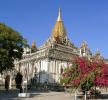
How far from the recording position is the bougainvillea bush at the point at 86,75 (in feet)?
109

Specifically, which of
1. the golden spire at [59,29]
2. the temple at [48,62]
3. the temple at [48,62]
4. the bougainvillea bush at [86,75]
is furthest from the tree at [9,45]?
the golden spire at [59,29]

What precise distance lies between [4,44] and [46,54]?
20.2 meters

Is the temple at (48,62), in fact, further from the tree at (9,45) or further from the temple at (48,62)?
the tree at (9,45)

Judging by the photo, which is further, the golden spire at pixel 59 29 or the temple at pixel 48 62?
the golden spire at pixel 59 29

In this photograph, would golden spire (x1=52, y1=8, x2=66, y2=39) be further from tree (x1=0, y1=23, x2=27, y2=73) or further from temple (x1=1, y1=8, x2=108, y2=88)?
tree (x1=0, y1=23, x2=27, y2=73)

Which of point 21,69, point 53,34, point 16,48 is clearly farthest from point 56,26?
point 16,48

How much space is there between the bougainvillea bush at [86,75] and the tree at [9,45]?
11516 mm

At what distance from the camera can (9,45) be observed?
45.7 meters

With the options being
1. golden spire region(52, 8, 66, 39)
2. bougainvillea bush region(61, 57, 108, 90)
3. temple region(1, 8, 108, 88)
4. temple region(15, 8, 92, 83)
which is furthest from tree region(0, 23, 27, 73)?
golden spire region(52, 8, 66, 39)

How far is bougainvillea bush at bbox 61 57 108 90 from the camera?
1308 inches

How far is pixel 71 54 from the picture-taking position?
7044 centimetres

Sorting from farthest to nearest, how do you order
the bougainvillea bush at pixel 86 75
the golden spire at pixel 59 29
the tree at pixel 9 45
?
the golden spire at pixel 59 29 → the tree at pixel 9 45 → the bougainvillea bush at pixel 86 75

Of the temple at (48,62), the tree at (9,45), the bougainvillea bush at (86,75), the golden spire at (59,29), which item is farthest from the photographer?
the golden spire at (59,29)

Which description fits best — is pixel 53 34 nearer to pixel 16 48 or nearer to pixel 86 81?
pixel 16 48
